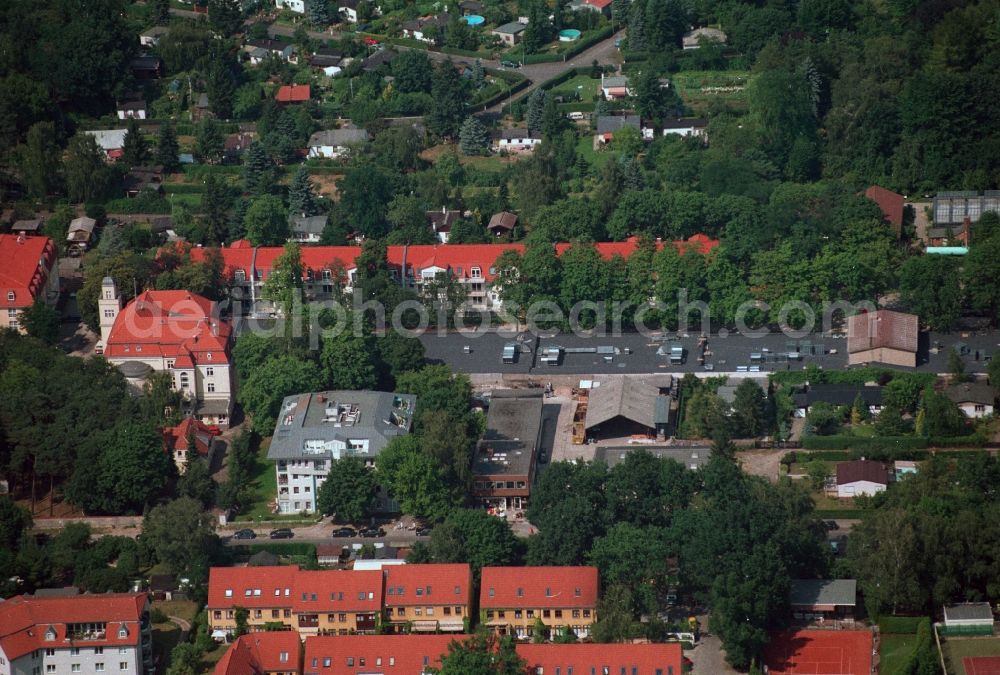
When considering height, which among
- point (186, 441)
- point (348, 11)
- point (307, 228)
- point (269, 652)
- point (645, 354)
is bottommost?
point (645, 354)

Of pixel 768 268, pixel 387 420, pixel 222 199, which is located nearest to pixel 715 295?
pixel 768 268

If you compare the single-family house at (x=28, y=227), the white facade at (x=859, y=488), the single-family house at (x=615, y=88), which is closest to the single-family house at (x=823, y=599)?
the white facade at (x=859, y=488)

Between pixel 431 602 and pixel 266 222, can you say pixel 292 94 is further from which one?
pixel 431 602

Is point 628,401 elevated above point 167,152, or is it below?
below

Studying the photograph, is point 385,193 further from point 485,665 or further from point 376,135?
point 485,665

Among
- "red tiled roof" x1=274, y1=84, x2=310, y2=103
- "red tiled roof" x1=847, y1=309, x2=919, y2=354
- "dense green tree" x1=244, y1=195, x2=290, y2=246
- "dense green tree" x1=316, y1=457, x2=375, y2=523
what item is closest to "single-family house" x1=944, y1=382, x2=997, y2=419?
"red tiled roof" x1=847, y1=309, x2=919, y2=354

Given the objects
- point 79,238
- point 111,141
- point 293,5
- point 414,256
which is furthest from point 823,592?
point 293,5

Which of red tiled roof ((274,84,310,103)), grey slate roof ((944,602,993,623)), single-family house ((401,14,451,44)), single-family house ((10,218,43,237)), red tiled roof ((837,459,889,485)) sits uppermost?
single-family house ((401,14,451,44))

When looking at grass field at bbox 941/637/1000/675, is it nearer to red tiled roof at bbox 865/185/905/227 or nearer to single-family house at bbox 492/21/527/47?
red tiled roof at bbox 865/185/905/227
